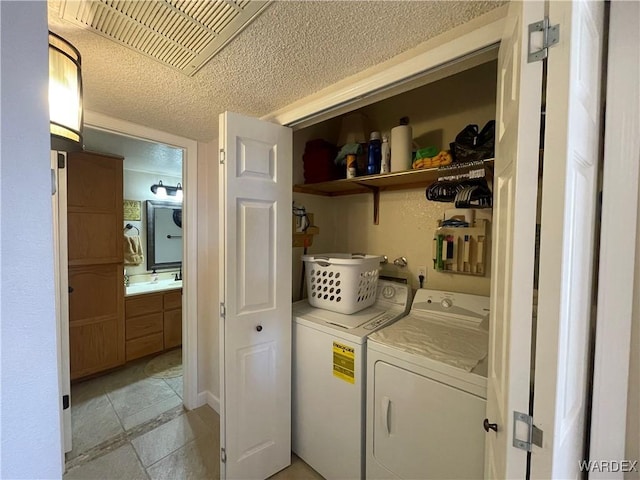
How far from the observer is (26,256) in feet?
1.32

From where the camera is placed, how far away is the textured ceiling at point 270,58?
90 centimetres

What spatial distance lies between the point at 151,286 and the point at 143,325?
0.51 m

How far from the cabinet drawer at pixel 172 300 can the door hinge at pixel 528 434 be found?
3.44m

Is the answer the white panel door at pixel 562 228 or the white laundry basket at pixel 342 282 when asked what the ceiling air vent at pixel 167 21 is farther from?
the white laundry basket at pixel 342 282

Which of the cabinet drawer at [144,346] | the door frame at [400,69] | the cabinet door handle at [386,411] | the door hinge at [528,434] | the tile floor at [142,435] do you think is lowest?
the tile floor at [142,435]

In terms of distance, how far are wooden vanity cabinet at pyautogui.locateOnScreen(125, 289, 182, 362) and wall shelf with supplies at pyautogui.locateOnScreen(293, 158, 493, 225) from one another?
7.42 feet

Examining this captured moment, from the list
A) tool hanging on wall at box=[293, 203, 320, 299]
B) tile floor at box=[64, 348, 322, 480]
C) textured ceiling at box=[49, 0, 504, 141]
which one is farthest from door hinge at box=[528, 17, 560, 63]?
tile floor at box=[64, 348, 322, 480]

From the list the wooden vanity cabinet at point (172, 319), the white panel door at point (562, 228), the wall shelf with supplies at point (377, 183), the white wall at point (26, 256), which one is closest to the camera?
the white wall at point (26, 256)

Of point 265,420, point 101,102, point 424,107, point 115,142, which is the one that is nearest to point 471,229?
point 424,107

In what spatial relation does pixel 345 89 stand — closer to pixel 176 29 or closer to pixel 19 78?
pixel 176 29

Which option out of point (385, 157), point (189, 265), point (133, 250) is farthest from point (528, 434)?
point (133, 250)

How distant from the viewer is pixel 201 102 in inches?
61.7

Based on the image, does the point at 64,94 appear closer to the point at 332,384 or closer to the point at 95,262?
the point at 332,384

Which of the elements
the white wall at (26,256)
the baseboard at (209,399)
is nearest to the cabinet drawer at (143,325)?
the baseboard at (209,399)
